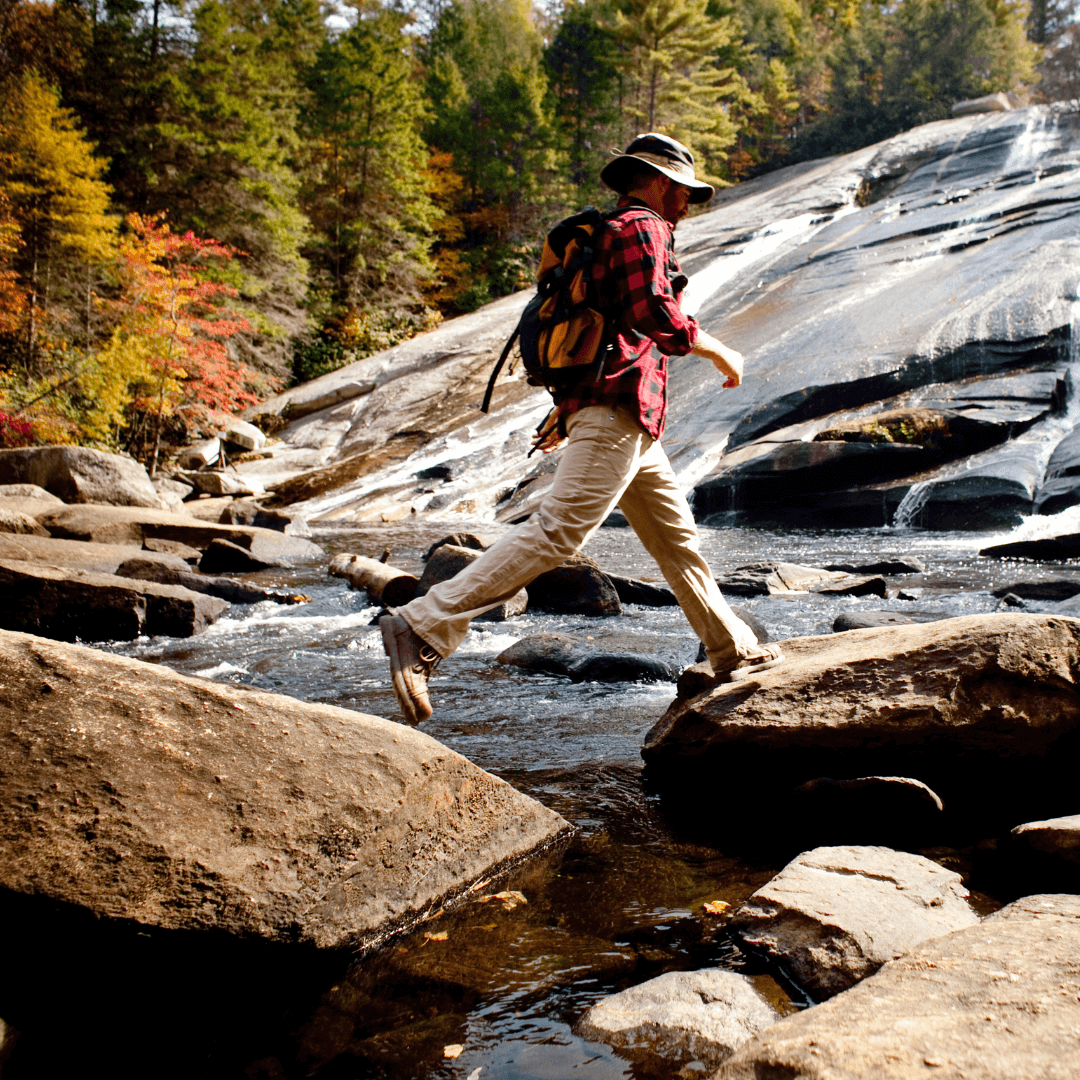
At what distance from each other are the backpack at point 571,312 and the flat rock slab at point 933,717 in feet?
4.72

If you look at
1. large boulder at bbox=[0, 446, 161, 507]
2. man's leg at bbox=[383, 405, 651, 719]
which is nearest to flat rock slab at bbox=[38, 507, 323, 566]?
large boulder at bbox=[0, 446, 161, 507]

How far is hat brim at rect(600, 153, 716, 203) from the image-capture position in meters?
3.20

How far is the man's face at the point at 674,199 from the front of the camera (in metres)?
3.23

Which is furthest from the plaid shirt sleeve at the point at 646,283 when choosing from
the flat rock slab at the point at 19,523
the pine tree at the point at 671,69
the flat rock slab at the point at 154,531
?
the pine tree at the point at 671,69

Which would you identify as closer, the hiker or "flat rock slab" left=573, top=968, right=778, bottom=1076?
"flat rock slab" left=573, top=968, right=778, bottom=1076

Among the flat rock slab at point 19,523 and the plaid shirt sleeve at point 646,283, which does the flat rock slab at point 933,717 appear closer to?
the plaid shirt sleeve at point 646,283

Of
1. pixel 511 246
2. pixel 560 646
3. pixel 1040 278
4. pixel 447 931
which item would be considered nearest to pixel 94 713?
pixel 447 931

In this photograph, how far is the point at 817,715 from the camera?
310 cm

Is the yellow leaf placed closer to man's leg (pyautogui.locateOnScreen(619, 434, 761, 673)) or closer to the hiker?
the hiker

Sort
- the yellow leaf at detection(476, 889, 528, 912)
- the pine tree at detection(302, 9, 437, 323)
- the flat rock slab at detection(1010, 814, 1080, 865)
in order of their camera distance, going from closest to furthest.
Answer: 1. the flat rock slab at detection(1010, 814, 1080, 865)
2. the yellow leaf at detection(476, 889, 528, 912)
3. the pine tree at detection(302, 9, 437, 323)

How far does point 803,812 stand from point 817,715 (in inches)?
13.9

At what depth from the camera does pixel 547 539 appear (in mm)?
3086

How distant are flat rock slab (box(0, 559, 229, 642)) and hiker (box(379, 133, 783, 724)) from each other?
4.34 meters

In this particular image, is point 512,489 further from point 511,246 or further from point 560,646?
point 511,246
